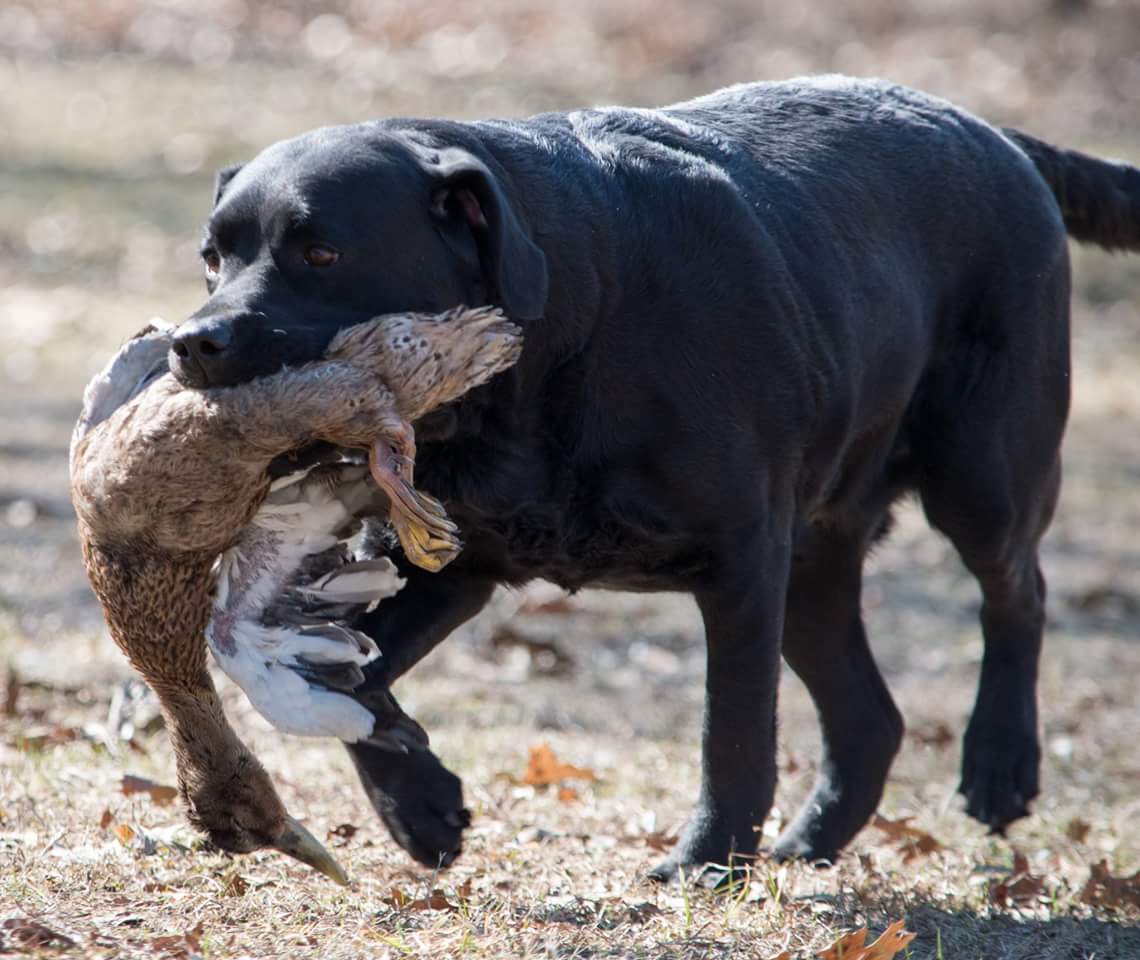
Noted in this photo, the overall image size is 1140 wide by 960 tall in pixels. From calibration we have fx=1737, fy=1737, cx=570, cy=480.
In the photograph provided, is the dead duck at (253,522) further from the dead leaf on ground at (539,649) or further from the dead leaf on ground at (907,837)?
the dead leaf on ground at (539,649)

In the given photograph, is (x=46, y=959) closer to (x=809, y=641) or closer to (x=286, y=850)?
(x=286, y=850)

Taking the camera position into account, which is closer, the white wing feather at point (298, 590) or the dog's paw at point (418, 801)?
the white wing feather at point (298, 590)

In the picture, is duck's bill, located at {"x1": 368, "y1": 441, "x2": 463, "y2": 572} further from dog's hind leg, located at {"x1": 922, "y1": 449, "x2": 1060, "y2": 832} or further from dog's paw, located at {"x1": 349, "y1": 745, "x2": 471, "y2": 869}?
dog's hind leg, located at {"x1": 922, "y1": 449, "x2": 1060, "y2": 832}

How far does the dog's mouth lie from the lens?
3.49m

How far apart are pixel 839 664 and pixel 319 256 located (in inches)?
92.8

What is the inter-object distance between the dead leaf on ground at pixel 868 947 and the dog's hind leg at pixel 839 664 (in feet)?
4.99

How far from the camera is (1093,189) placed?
565 centimetres

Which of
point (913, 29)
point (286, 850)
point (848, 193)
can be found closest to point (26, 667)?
point (286, 850)

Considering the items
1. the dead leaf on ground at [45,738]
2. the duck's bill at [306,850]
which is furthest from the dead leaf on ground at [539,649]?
the duck's bill at [306,850]

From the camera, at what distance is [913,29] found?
19250 mm

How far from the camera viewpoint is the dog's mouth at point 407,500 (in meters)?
3.49

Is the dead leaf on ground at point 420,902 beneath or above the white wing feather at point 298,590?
beneath

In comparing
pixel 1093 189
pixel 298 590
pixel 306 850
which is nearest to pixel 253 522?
pixel 298 590

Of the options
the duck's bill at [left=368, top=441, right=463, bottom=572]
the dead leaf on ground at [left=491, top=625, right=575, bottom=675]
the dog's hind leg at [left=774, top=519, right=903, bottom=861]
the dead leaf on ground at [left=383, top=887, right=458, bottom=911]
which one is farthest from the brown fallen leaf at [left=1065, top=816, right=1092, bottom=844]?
the duck's bill at [left=368, top=441, right=463, bottom=572]
